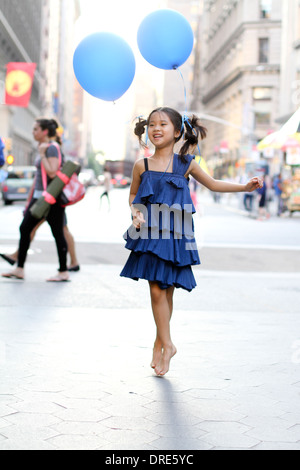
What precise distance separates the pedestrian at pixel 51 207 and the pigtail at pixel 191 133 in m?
3.72

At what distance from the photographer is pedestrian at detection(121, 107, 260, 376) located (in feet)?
15.5

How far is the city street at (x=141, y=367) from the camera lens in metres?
3.65

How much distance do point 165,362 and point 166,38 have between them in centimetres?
216

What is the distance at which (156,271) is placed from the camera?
15.4 ft

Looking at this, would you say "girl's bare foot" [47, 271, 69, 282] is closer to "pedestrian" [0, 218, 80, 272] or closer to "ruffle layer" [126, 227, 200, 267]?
"pedestrian" [0, 218, 80, 272]

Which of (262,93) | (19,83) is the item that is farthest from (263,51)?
(19,83)

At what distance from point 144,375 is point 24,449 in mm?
1566

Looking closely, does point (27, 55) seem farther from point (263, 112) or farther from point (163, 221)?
point (163, 221)

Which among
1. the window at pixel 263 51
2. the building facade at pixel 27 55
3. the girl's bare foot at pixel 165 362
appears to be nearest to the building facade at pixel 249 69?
the window at pixel 263 51

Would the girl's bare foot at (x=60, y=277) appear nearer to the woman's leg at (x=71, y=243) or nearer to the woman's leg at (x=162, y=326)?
the woman's leg at (x=71, y=243)

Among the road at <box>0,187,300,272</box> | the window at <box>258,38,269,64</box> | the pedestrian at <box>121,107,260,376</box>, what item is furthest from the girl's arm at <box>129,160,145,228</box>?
the window at <box>258,38,269,64</box>

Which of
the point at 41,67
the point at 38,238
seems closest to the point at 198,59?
the point at 41,67

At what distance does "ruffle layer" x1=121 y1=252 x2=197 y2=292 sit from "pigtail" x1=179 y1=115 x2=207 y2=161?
686 millimetres
